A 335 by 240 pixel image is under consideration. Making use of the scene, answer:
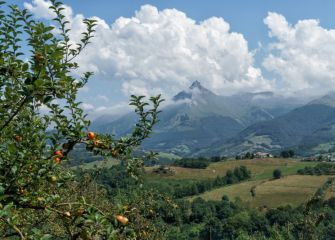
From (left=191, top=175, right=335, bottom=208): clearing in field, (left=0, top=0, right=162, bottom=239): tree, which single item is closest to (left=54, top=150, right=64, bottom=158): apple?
(left=0, top=0, right=162, bottom=239): tree

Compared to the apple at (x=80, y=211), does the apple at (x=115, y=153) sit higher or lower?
higher

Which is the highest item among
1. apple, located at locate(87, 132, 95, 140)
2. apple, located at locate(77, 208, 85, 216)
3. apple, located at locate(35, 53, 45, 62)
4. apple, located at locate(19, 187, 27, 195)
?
apple, located at locate(35, 53, 45, 62)

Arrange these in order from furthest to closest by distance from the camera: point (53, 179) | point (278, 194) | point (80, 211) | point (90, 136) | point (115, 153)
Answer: point (278, 194), point (115, 153), point (90, 136), point (53, 179), point (80, 211)

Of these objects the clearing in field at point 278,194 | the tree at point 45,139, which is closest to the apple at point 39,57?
the tree at point 45,139

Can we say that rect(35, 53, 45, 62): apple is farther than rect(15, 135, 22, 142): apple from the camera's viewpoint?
No

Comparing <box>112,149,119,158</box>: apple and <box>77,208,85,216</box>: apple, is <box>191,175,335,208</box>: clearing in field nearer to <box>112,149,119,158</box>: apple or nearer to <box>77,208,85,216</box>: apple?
<box>112,149,119,158</box>: apple

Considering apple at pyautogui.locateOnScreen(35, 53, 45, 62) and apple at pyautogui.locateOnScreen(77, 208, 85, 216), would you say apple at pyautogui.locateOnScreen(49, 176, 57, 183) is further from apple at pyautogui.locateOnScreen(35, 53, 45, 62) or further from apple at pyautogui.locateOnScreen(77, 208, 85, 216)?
apple at pyautogui.locateOnScreen(35, 53, 45, 62)

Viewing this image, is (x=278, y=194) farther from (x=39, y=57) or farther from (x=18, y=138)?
(x=39, y=57)

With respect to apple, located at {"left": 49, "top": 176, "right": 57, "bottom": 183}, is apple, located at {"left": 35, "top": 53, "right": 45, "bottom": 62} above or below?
above

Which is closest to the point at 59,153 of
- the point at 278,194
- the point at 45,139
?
the point at 45,139

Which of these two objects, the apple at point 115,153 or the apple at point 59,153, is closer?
the apple at point 59,153

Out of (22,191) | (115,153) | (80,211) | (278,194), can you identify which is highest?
(115,153)

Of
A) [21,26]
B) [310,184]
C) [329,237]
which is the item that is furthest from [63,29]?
[310,184]

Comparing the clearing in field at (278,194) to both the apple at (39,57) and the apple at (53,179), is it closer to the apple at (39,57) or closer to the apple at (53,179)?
the apple at (53,179)
